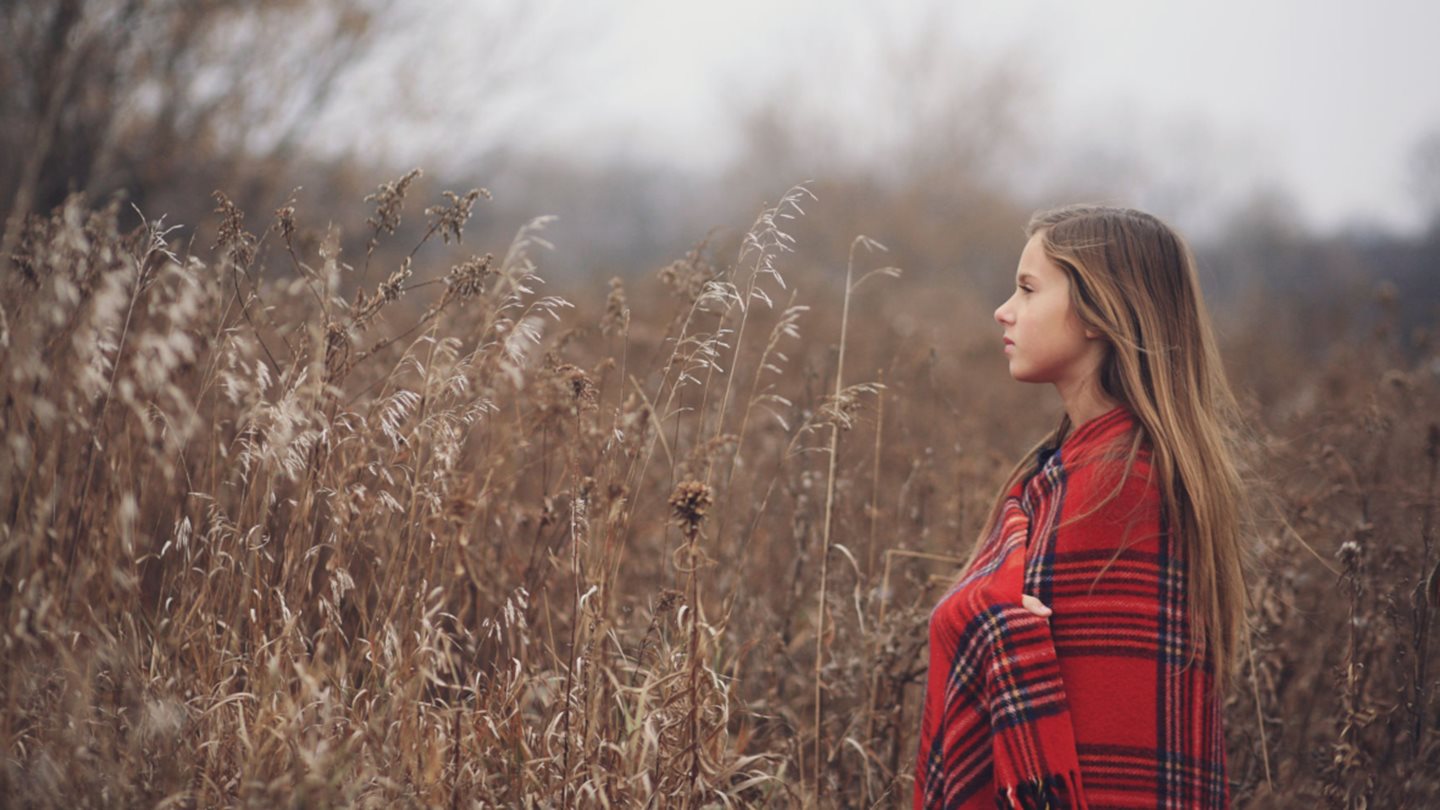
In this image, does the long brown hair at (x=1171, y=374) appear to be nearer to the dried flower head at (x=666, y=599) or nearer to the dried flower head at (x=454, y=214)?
the dried flower head at (x=666, y=599)

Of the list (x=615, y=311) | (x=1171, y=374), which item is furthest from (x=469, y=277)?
(x=1171, y=374)

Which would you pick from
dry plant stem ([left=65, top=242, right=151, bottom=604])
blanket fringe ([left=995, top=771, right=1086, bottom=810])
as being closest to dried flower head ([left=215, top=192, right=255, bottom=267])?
dry plant stem ([left=65, top=242, right=151, bottom=604])

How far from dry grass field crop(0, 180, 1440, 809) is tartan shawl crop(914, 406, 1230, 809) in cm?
55

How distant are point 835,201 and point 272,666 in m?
19.4

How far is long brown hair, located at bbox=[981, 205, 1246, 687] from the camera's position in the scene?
5.59 ft

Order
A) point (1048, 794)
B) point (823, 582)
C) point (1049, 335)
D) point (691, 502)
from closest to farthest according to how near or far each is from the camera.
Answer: point (1048, 794), point (691, 502), point (1049, 335), point (823, 582)

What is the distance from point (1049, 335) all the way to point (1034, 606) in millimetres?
536

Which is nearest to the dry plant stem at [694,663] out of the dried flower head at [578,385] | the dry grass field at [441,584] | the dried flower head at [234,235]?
the dry grass field at [441,584]

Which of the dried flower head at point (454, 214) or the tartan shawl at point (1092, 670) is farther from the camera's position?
the dried flower head at point (454, 214)

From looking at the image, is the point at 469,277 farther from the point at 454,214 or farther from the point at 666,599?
the point at 666,599

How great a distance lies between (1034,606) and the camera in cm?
167

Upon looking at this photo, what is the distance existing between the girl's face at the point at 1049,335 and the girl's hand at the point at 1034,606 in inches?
17.4

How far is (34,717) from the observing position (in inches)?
75.0

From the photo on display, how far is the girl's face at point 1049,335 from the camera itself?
186 cm
